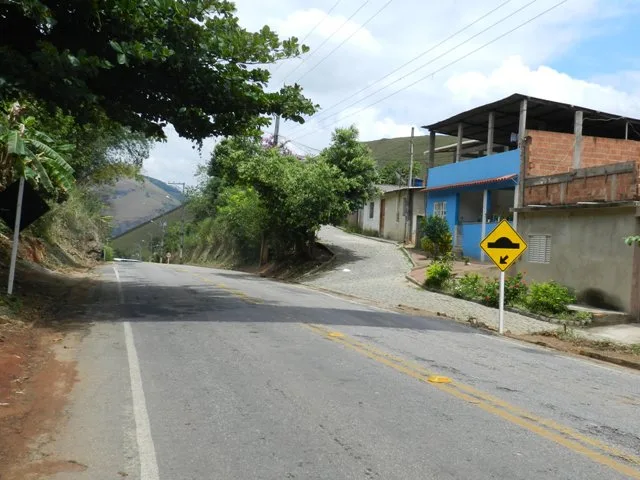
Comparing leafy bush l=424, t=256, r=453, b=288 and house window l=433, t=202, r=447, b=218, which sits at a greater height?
house window l=433, t=202, r=447, b=218

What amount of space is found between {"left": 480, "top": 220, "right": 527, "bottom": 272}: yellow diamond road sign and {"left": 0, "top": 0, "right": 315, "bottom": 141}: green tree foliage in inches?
215

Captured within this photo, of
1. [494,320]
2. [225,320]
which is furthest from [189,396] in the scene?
[494,320]

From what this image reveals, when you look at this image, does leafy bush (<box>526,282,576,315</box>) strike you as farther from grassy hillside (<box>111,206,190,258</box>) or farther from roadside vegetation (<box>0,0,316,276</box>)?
grassy hillside (<box>111,206,190,258</box>)

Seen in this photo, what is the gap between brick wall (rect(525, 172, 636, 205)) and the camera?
16.8 meters

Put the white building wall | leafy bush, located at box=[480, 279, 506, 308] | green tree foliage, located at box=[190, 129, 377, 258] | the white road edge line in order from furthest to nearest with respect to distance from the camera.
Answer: the white building wall
green tree foliage, located at box=[190, 129, 377, 258]
leafy bush, located at box=[480, 279, 506, 308]
the white road edge line

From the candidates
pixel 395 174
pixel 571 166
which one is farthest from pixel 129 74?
pixel 395 174

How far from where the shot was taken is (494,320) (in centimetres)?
1662

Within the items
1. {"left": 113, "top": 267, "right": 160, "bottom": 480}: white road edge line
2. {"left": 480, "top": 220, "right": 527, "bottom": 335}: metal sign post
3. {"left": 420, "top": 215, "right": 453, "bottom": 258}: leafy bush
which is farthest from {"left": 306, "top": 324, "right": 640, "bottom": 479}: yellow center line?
{"left": 420, "top": 215, "right": 453, "bottom": 258}: leafy bush

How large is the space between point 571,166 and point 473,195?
710 centimetres

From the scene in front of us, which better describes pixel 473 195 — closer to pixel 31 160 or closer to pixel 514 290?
pixel 514 290

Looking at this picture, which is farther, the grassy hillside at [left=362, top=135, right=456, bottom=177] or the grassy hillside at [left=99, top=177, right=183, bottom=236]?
the grassy hillside at [left=362, top=135, right=456, bottom=177]

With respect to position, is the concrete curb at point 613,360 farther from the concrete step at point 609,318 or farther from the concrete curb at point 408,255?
the concrete curb at point 408,255

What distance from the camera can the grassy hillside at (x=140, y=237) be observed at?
97.6 meters

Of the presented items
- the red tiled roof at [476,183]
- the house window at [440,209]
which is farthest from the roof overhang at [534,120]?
the house window at [440,209]
